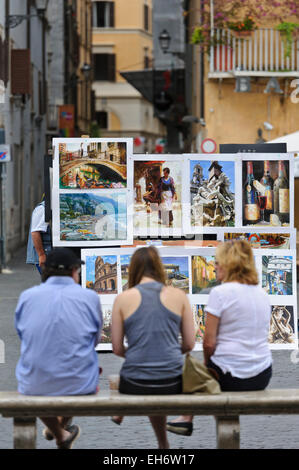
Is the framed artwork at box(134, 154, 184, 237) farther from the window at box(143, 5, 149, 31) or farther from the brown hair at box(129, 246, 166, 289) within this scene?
the window at box(143, 5, 149, 31)

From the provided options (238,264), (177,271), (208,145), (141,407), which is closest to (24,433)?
(141,407)

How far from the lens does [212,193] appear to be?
9328 millimetres

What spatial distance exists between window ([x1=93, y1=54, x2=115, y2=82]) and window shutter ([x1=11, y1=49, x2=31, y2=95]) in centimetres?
4711

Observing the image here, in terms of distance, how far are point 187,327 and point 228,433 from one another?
25.1 inches

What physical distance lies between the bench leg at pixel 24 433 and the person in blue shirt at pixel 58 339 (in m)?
0.17

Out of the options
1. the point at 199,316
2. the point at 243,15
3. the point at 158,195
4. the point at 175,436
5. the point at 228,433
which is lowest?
the point at 175,436

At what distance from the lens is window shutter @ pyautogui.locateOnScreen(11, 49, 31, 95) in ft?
95.3

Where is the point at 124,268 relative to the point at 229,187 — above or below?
below

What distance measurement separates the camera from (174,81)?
153 ft

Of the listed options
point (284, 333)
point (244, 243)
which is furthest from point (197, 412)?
point (284, 333)

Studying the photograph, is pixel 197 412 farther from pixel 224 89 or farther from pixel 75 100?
pixel 75 100

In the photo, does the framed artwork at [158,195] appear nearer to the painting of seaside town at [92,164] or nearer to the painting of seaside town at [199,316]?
the painting of seaside town at [92,164]

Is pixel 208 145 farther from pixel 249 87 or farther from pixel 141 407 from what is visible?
pixel 141 407

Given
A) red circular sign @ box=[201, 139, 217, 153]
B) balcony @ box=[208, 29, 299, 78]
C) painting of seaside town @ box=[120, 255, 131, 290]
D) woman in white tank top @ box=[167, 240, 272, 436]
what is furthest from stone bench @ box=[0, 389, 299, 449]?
balcony @ box=[208, 29, 299, 78]
